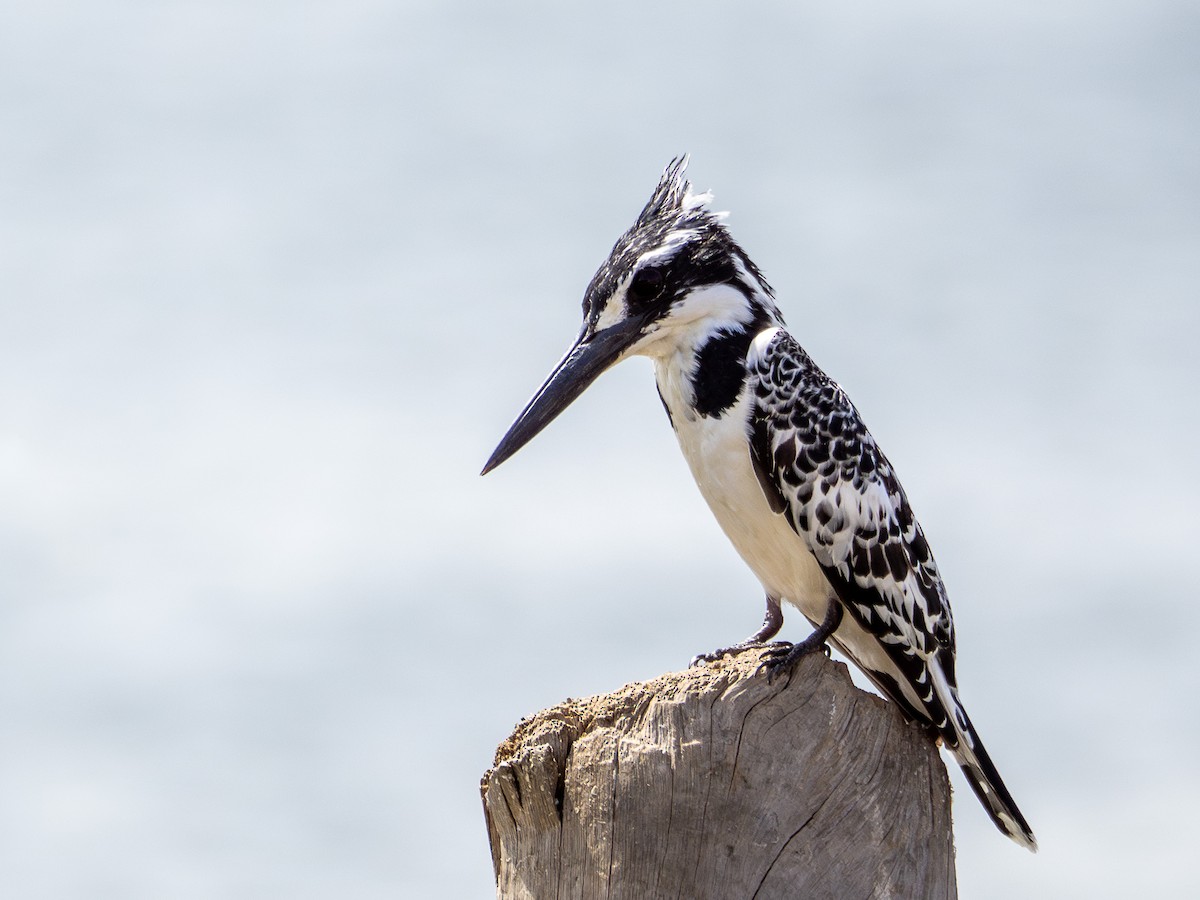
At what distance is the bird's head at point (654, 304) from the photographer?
6387 mm

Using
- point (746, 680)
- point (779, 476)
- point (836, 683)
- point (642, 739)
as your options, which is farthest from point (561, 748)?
point (779, 476)

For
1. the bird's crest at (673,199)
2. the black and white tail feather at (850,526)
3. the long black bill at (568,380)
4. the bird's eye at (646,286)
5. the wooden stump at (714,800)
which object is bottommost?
the wooden stump at (714,800)

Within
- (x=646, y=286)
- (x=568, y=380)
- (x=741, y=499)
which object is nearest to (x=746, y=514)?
(x=741, y=499)

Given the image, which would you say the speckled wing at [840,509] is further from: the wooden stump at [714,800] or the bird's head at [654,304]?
the wooden stump at [714,800]

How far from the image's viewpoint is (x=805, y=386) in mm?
6371

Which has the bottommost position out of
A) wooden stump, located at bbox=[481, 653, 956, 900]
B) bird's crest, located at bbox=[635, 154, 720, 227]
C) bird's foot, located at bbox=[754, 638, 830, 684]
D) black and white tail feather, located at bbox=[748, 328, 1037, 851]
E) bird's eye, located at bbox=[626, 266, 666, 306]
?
wooden stump, located at bbox=[481, 653, 956, 900]

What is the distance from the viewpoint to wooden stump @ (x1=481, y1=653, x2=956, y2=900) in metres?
4.46

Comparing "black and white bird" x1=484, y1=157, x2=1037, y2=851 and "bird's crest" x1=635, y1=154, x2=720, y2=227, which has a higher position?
"bird's crest" x1=635, y1=154, x2=720, y2=227

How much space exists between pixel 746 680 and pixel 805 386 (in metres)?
1.91

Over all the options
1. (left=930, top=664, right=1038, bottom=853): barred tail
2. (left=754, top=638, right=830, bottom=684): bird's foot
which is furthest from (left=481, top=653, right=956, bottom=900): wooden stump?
(left=930, top=664, right=1038, bottom=853): barred tail

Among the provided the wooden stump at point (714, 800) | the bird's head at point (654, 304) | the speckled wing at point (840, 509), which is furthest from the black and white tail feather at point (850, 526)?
the wooden stump at point (714, 800)

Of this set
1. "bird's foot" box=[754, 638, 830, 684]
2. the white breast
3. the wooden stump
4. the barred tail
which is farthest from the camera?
the white breast

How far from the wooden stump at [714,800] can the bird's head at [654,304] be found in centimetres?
191

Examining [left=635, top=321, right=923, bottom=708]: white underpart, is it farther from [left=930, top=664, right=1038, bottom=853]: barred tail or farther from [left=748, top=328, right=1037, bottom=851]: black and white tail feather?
[left=930, top=664, right=1038, bottom=853]: barred tail
